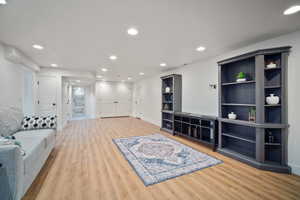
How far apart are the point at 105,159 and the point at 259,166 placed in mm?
2974

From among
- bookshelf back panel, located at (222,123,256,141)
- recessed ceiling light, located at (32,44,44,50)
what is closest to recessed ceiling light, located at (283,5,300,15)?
bookshelf back panel, located at (222,123,256,141)

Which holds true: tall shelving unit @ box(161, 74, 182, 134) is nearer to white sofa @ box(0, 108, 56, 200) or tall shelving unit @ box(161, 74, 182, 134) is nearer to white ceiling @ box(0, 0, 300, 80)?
white ceiling @ box(0, 0, 300, 80)

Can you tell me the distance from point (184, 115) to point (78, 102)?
8.18 meters

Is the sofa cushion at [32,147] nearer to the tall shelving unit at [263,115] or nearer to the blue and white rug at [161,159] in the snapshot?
the blue and white rug at [161,159]

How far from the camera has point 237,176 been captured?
2.07 metres

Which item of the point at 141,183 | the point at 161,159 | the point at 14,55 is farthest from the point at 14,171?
the point at 14,55

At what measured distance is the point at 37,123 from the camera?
2.98 meters

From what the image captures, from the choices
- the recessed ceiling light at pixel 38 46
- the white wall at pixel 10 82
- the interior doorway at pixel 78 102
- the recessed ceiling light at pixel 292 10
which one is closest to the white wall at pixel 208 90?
the recessed ceiling light at pixel 292 10

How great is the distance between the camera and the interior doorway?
8766 mm

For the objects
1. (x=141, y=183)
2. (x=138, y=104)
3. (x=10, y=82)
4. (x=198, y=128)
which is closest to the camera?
(x=141, y=183)

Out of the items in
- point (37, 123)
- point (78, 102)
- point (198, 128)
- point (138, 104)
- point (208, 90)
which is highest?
point (208, 90)

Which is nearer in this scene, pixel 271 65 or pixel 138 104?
pixel 271 65

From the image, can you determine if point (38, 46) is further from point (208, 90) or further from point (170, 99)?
point (208, 90)

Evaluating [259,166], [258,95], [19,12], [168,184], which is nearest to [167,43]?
[258,95]
